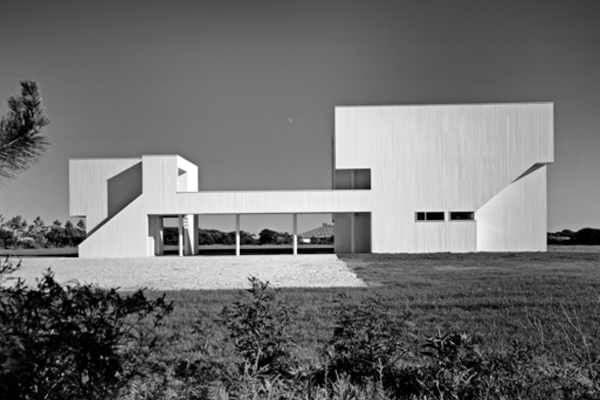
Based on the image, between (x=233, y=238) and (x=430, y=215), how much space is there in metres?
22.7

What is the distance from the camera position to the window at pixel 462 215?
25.6m

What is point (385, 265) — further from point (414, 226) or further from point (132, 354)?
point (132, 354)

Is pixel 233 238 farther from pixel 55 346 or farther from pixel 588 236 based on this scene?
pixel 55 346

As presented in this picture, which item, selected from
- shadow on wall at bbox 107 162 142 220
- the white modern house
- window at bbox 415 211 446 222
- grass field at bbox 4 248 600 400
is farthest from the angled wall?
grass field at bbox 4 248 600 400

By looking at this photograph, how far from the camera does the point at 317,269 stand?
16.7 metres

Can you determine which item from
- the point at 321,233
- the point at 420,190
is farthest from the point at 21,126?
the point at 321,233

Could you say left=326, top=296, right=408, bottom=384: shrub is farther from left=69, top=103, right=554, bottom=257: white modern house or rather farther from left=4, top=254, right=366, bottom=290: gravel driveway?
left=69, top=103, right=554, bottom=257: white modern house

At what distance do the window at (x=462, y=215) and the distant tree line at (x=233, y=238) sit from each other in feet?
57.2

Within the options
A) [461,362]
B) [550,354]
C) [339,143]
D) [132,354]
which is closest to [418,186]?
[339,143]

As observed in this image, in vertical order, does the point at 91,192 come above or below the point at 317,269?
above

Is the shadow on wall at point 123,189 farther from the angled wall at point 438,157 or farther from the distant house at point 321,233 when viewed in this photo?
the distant house at point 321,233

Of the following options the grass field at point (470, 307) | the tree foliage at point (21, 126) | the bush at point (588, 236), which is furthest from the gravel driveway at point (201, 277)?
the bush at point (588, 236)

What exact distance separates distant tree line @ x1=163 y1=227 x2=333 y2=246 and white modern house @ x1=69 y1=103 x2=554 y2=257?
1585 cm

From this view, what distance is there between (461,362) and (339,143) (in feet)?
75.7
